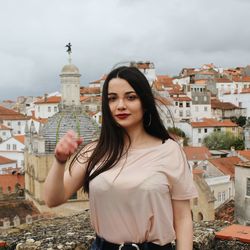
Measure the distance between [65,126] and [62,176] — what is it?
23890mm

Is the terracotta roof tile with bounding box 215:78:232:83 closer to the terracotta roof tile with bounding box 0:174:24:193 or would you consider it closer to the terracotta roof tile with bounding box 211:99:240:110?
the terracotta roof tile with bounding box 211:99:240:110

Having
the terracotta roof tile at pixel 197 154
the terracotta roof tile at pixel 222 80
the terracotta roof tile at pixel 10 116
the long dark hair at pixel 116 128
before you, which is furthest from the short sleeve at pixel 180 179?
the terracotta roof tile at pixel 222 80

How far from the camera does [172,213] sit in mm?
2947

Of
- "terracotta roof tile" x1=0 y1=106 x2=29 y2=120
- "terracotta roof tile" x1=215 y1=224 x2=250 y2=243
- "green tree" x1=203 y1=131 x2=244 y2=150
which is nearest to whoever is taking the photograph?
"terracotta roof tile" x1=215 y1=224 x2=250 y2=243

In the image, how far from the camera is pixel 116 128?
10.3 ft

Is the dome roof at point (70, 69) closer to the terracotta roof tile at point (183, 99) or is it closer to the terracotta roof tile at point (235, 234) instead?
the terracotta roof tile at point (235, 234)

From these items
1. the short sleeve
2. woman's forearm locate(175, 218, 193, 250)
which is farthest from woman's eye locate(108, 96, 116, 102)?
woman's forearm locate(175, 218, 193, 250)

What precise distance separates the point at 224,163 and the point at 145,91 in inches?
1151

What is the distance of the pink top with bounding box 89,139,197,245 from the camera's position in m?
2.79

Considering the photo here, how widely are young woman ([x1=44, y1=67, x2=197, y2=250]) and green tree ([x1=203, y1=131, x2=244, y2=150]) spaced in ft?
172

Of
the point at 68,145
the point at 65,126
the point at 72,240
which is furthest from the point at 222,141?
the point at 68,145

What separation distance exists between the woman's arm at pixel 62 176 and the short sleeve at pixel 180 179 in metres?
0.60

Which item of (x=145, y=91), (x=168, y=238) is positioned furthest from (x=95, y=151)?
(x=168, y=238)

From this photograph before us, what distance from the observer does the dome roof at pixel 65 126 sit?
85.9 ft
